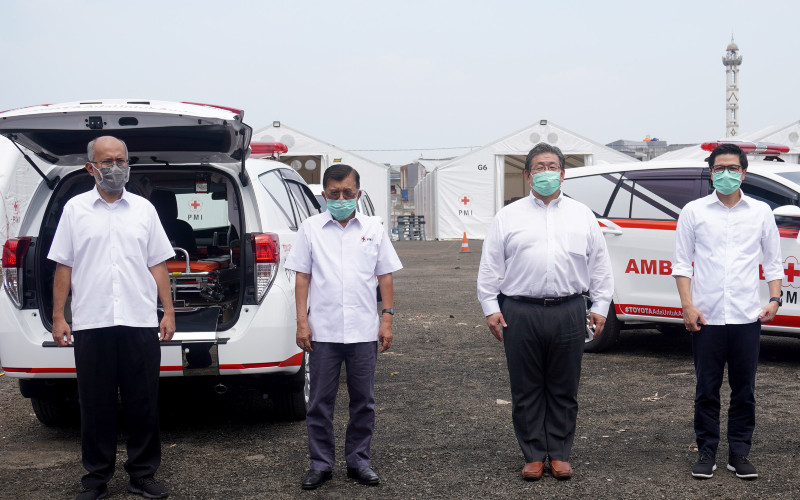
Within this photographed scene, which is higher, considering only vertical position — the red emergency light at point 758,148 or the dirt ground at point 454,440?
the red emergency light at point 758,148

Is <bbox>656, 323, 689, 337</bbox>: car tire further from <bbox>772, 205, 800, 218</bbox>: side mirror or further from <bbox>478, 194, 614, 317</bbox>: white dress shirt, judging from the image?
<bbox>478, 194, 614, 317</bbox>: white dress shirt

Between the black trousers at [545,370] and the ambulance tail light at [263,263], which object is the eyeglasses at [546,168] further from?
the ambulance tail light at [263,263]

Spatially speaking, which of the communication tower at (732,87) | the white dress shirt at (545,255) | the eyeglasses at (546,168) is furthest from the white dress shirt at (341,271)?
the communication tower at (732,87)

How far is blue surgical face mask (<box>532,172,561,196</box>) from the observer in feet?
15.1

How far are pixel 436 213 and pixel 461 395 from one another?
2684 cm

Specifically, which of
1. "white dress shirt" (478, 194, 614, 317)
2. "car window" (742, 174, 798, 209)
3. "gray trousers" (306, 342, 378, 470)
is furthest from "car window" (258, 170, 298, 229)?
"car window" (742, 174, 798, 209)

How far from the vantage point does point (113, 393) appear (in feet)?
14.6

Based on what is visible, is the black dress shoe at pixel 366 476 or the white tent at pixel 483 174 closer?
the black dress shoe at pixel 366 476

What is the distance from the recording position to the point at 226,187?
229 inches

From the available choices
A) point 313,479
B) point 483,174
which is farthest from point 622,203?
point 483,174

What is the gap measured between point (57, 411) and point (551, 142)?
27.4 metres

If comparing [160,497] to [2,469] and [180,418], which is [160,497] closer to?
[2,469]

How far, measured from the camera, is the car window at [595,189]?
8.38 metres

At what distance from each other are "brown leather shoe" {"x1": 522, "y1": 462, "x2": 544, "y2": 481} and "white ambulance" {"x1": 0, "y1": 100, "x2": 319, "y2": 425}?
150 cm
